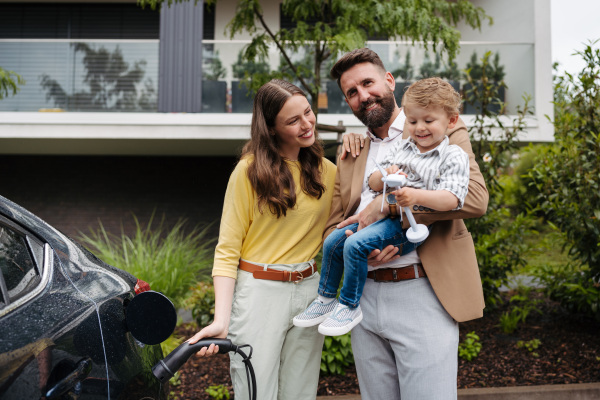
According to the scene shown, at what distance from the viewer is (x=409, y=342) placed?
80.4 inches

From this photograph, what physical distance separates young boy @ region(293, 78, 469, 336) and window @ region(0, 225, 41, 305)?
0.99 meters

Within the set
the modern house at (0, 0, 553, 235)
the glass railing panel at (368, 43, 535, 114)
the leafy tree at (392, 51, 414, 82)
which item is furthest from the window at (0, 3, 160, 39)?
the leafy tree at (392, 51, 414, 82)

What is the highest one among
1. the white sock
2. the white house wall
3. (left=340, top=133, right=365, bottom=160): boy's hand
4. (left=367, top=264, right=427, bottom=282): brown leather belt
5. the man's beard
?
the white house wall

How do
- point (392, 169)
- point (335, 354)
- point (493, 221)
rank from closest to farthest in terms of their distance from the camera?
point (392, 169) < point (335, 354) < point (493, 221)

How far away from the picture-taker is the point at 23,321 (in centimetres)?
141

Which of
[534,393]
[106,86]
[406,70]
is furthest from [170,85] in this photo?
[534,393]

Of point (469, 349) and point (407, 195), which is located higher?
point (407, 195)

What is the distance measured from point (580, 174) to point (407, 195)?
3350 mm

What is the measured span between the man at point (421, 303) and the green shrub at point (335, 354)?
6.07 feet

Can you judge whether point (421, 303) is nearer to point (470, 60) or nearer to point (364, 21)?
point (364, 21)

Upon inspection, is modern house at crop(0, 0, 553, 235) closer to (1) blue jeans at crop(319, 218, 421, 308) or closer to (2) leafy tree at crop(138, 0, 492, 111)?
(2) leafy tree at crop(138, 0, 492, 111)

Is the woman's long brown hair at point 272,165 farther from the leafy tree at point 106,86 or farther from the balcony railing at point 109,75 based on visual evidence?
the leafy tree at point 106,86

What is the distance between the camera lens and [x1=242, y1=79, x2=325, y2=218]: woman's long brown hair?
7.31 ft

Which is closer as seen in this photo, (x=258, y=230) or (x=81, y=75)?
(x=258, y=230)
